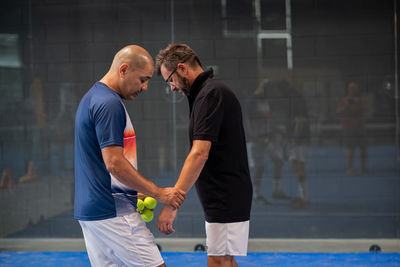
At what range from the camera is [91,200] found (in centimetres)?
224

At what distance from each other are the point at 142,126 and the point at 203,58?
88cm

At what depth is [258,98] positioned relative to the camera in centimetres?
470

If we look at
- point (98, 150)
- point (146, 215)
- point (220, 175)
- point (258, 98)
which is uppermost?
point (258, 98)

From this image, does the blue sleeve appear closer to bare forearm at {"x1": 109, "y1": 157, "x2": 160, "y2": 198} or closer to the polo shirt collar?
bare forearm at {"x1": 109, "y1": 157, "x2": 160, "y2": 198}

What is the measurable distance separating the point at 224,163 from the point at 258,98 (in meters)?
2.26

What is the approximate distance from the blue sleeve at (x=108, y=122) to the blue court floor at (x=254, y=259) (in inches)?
91.0

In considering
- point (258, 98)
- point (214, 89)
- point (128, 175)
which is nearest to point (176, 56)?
point (214, 89)

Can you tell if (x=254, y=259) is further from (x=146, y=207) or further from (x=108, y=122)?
(x=108, y=122)

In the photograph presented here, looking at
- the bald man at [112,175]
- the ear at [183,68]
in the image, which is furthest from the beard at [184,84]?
the bald man at [112,175]

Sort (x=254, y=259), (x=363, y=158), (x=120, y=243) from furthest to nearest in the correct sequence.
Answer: (x=363, y=158) < (x=254, y=259) < (x=120, y=243)

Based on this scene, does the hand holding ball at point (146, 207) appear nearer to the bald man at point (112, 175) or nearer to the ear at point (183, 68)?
the bald man at point (112, 175)

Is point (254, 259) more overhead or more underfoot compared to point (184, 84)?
more underfoot

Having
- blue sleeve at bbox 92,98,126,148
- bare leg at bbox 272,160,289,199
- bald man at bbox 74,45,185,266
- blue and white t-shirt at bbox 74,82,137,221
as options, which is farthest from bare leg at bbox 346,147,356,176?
blue sleeve at bbox 92,98,126,148

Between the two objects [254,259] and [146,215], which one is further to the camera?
[254,259]
